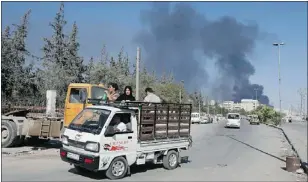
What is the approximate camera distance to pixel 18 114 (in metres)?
15.5

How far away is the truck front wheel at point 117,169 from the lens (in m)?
9.18

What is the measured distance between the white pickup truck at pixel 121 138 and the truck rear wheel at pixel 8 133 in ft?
18.4

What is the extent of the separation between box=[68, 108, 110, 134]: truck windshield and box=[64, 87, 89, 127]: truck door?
372 centimetres

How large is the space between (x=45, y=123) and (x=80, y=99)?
1.90 metres

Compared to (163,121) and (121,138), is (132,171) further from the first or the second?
(163,121)

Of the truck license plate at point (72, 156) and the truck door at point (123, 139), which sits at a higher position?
the truck door at point (123, 139)

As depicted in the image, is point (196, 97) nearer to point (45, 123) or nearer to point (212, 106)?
point (212, 106)

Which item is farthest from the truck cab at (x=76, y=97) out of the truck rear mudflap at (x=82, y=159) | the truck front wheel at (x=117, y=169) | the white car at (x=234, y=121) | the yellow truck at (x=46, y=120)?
the white car at (x=234, y=121)

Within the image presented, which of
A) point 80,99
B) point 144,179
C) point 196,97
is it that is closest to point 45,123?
point 80,99

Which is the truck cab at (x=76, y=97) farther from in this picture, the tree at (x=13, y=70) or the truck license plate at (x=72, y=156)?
the tree at (x=13, y=70)

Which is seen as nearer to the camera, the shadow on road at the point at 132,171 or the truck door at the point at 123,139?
the truck door at the point at 123,139

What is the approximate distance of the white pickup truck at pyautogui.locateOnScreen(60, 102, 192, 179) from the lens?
902 centimetres

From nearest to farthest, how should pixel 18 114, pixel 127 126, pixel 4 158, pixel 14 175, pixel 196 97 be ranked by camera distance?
pixel 14 175 → pixel 127 126 → pixel 4 158 → pixel 18 114 → pixel 196 97

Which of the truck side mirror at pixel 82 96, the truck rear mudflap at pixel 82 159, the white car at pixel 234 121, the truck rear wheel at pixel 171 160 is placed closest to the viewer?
the truck rear mudflap at pixel 82 159
